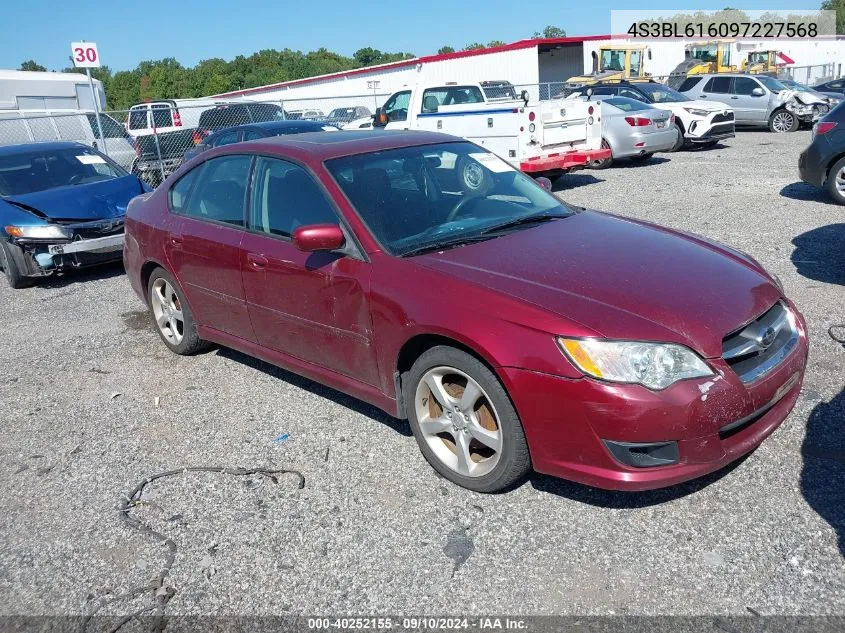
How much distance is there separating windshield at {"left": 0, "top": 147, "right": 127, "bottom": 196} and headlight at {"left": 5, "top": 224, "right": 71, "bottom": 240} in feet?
2.61

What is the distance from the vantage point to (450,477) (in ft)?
11.9

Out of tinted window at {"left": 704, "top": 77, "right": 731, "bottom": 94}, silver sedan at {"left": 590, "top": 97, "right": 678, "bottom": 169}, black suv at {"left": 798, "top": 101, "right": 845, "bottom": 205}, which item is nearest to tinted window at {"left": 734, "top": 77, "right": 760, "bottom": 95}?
tinted window at {"left": 704, "top": 77, "right": 731, "bottom": 94}

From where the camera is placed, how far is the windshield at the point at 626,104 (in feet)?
47.7

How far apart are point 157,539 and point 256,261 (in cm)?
170

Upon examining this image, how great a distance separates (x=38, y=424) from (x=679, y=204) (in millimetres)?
8469

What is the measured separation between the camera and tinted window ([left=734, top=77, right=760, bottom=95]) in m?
19.8

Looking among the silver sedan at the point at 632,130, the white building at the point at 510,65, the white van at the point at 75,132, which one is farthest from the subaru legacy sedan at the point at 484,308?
the white building at the point at 510,65

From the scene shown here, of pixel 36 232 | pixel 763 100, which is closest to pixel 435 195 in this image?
pixel 36 232

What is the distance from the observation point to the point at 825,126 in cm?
934

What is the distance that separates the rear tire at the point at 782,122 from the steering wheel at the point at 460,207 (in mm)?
18176

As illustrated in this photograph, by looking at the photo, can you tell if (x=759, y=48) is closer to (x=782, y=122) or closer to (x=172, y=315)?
(x=782, y=122)

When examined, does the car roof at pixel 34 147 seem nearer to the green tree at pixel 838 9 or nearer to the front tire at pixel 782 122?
the front tire at pixel 782 122

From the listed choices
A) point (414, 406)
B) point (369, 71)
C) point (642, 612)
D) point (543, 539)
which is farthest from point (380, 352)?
point (369, 71)

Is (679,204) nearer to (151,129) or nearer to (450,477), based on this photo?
(450,477)
